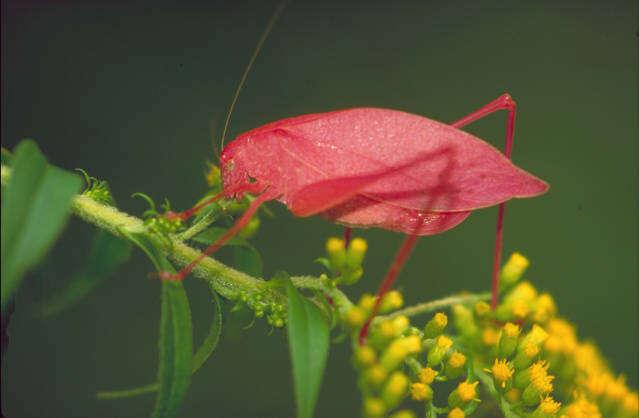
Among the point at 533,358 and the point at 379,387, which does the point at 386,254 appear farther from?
the point at 379,387

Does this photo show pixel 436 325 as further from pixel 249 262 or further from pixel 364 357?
pixel 249 262

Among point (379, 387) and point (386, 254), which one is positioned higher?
point (379, 387)

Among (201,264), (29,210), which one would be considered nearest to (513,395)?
(201,264)

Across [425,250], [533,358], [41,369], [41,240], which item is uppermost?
[41,240]

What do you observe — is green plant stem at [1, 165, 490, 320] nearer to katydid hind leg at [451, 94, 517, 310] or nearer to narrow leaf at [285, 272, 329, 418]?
narrow leaf at [285, 272, 329, 418]

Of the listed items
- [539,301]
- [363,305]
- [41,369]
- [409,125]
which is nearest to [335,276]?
[363,305]

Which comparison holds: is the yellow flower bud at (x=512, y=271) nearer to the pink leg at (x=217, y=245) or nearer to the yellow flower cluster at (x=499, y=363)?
the yellow flower cluster at (x=499, y=363)

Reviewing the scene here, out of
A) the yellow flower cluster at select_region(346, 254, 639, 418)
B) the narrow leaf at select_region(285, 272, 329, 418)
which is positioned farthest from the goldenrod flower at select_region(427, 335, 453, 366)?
the narrow leaf at select_region(285, 272, 329, 418)
